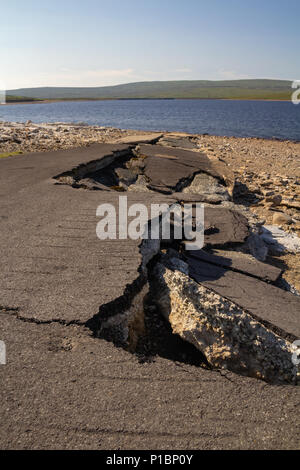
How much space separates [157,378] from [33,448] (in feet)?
2.54

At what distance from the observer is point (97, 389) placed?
78.4 inches

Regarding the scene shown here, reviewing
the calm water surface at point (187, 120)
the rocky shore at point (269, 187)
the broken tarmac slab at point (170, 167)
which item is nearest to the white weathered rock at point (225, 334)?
the rocky shore at point (269, 187)

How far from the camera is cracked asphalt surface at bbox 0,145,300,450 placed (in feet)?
5.78

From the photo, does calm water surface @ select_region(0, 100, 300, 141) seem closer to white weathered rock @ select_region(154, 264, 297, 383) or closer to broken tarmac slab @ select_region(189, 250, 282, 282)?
broken tarmac slab @ select_region(189, 250, 282, 282)

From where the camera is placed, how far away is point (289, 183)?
39.8 feet

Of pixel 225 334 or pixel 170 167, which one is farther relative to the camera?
pixel 170 167

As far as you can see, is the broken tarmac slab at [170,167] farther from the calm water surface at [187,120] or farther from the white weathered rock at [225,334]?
the calm water surface at [187,120]

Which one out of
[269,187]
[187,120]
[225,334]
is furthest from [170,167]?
[187,120]

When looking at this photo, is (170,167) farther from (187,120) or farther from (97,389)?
(187,120)

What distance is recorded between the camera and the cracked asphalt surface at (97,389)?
1762 millimetres

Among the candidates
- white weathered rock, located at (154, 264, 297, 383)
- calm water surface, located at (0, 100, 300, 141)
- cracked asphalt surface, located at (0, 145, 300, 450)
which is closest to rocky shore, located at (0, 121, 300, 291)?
white weathered rock, located at (154, 264, 297, 383)

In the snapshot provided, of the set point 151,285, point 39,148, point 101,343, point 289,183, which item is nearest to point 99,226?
point 151,285

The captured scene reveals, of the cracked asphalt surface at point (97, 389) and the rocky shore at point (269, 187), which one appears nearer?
the cracked asphalt surface at point (97, 389)

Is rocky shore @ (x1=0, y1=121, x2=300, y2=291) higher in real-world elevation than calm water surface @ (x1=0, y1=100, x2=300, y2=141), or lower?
lower
